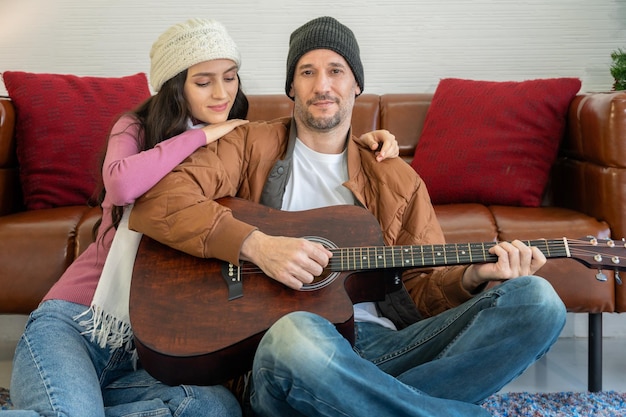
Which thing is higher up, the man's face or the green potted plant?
the man's face

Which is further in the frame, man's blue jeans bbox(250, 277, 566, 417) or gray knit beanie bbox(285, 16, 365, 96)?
gray knit beanie bbox(285, 16, 365, 96)

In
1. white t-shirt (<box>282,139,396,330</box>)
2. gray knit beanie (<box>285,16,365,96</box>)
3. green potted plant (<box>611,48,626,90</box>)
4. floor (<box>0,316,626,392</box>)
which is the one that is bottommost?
floor (<box>0,316,626,392</box>)

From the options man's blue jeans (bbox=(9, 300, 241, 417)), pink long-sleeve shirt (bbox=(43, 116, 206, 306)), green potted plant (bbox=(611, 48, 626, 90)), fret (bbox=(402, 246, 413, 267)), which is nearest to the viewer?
man's blue jeans (bbox=(9, 300, 241, 417))

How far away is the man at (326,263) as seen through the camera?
126cm

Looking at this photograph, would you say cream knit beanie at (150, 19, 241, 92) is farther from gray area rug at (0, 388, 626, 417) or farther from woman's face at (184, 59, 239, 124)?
gray area rug at (0, 388, 626, 417)

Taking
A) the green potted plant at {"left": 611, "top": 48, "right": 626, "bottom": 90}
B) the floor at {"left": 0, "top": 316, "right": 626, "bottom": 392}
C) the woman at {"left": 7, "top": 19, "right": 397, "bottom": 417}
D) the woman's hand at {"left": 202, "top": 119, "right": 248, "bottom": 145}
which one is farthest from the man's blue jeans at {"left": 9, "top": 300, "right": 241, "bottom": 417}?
the green potted plant at {"left": 611, "top": 48, "right": 626, "bottom": 90}

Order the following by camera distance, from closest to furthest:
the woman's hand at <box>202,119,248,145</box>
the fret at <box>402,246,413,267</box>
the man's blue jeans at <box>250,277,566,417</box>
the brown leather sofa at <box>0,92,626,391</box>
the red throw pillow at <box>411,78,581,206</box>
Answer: the man's blue jeans at <box>250,277,566,417</box>
the fret at <box>402,246,413,267</box>
the woman's hand at <box>202,119,248,145</box>
the brown leather sofa at <box>0,92,626,391</box>
the red throw pillow at <box>411,78,581,206</box>

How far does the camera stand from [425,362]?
149 cm

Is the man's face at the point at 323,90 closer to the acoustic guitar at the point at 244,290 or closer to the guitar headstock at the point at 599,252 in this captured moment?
the acoustic guitar at the point at 244,290

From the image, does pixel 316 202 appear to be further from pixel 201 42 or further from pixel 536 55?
pixel 536 55

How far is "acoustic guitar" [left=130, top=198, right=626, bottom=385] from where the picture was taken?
1.40 metres

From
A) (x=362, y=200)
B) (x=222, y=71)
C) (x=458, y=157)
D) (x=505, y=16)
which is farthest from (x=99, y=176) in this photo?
(x=505, y=16)

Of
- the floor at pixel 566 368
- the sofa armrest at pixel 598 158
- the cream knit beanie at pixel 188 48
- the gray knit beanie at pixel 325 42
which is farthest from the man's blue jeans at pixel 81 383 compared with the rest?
the sofa armrest at pixel 598 158

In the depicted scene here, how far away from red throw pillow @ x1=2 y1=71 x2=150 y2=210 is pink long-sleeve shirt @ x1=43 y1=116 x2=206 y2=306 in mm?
728
